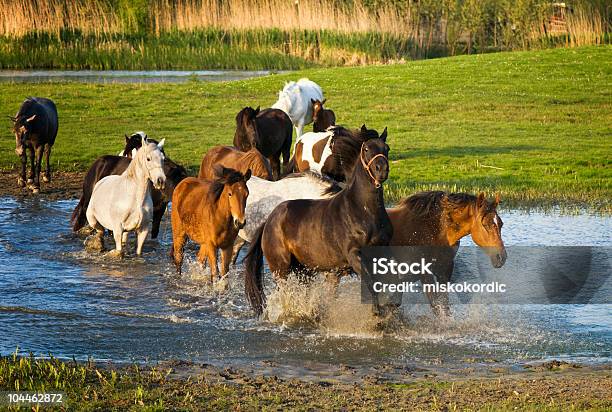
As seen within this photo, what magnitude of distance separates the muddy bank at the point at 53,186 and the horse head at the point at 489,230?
815 centimetres

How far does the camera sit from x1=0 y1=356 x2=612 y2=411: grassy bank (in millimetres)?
6180

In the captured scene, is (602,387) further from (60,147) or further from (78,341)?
(60,147)

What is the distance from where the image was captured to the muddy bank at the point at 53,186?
1512 cm

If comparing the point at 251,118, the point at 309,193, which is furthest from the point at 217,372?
the point at 251,118

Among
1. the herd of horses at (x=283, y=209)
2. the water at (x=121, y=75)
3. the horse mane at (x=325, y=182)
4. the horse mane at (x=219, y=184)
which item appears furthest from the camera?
the water at (x=121, y=75)

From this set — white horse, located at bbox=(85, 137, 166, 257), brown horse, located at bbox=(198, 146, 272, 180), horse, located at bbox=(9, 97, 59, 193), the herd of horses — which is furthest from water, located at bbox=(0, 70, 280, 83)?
white horse, located at bbox=(85, 137, 166, 257)

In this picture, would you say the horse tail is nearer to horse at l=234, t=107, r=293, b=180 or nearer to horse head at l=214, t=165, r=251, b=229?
horse head at l=214, t=165, r=251, b=229

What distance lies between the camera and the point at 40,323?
8.66 metres

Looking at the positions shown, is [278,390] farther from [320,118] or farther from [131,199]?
[320,118]

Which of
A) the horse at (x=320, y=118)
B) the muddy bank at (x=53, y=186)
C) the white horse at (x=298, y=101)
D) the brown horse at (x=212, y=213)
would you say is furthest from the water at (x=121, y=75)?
the brown horse at (x=212, y=213)

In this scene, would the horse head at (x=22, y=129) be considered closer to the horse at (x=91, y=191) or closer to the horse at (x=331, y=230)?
the horse at (x=91, y=191)

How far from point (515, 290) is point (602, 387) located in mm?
3240

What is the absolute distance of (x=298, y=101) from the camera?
18.0 m

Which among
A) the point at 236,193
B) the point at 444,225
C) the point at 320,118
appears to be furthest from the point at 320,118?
the point at 444,225
